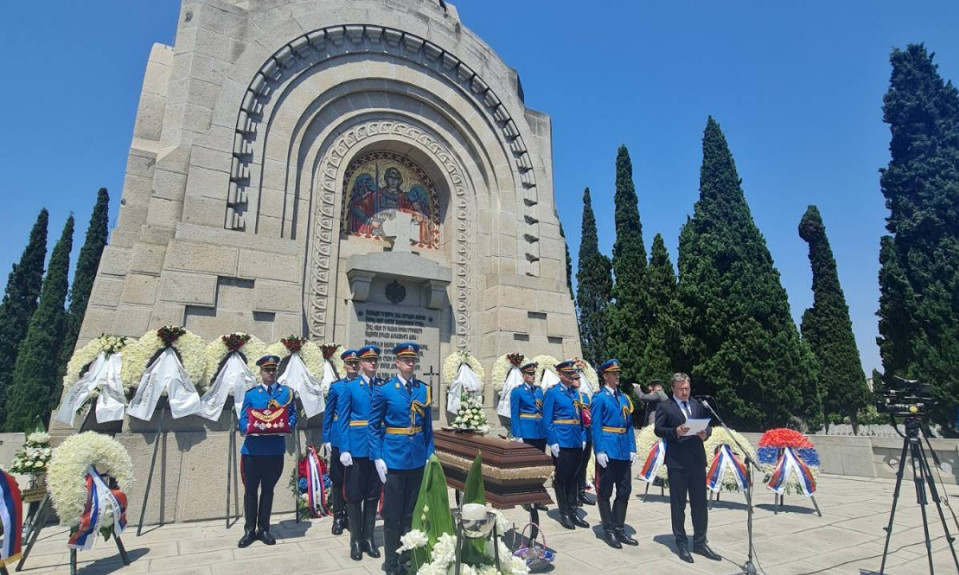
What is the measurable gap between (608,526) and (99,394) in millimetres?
6798

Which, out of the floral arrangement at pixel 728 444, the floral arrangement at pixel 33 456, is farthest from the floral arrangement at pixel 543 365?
the floral arrangement at pixel 33 456

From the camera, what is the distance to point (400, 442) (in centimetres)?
498

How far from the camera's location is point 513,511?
298 inches

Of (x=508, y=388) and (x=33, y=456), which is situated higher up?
(x=508, y=388)

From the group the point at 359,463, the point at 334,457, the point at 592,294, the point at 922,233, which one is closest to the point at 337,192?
the point at 334,457

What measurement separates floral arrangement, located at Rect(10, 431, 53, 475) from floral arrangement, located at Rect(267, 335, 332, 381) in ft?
10.3

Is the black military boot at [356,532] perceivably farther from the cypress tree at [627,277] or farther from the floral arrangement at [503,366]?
the cypress tree at [627,277]

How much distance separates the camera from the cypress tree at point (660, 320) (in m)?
19.1

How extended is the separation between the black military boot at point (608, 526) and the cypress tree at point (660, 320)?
1382 centimetres

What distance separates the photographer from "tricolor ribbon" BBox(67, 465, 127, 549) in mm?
4777

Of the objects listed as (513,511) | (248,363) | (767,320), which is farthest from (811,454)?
(767,320)

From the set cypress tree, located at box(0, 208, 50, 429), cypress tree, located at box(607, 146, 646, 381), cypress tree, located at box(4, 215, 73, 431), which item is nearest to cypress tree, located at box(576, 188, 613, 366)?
cypress tree, located at box(607, 146, 646, 381)

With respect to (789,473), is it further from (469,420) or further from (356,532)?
(356,532)

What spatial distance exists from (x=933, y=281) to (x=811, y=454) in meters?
12.3
